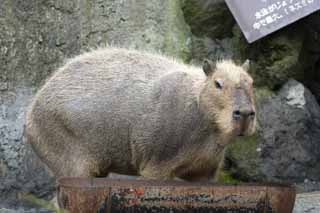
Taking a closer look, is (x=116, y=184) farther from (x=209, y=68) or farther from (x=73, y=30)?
(x=73, y=30)

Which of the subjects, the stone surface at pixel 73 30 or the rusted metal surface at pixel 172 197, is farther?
the stone surface at pixel 73 30

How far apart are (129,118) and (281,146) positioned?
6.16ft

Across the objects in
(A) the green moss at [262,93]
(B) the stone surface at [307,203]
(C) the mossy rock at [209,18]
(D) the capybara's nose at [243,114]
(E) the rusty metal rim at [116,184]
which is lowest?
(B) the stone surface at [307,203]

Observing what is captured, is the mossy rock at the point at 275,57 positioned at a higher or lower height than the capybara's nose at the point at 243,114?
higher

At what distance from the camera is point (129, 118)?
510 centimetres

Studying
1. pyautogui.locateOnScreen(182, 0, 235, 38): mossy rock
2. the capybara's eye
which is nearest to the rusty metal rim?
the capybara's eye

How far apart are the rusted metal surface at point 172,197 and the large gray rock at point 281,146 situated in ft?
6.63

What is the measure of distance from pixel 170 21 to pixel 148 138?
2121 millimetres

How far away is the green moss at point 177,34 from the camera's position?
6.81 meters

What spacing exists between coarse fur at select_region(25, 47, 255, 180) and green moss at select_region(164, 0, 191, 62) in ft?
4.50

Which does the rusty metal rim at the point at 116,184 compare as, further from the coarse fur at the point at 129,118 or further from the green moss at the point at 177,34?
the green moss at the point at 177,34

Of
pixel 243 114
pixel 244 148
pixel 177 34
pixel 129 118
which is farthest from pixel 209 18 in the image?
pixel 243 114

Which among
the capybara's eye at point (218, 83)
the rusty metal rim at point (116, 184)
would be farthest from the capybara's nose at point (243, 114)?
the rusty metal rim at point (116, 184)

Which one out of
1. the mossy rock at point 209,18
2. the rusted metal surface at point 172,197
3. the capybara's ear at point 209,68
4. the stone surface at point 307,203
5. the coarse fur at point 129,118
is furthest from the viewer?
the mossy rock at point 209,18
